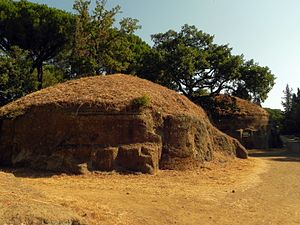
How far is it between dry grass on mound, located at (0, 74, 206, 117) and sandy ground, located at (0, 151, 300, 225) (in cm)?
287

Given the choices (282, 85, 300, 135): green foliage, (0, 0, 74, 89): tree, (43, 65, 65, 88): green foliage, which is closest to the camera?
(43, 65, 65, 88): green foliage

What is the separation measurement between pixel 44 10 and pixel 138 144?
20271 millimetres

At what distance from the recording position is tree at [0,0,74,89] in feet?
96.9

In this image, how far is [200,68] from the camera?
31.1 meters

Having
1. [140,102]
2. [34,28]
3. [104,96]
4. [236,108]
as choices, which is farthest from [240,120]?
[104,96]

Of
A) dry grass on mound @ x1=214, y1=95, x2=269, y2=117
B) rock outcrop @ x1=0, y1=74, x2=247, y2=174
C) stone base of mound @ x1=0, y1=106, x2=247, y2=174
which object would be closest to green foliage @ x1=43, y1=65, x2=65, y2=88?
rock outcrop @ x1=0, y1=74, x2=247, y2=174

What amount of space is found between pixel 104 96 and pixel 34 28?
17.2m

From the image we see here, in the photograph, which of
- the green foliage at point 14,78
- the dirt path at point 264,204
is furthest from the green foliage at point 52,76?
the dirt path at point 264,204

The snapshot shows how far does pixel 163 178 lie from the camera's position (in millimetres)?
13773

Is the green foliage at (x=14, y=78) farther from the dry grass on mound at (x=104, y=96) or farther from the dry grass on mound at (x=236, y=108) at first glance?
the dry grass on mound at (x=236, y=108)

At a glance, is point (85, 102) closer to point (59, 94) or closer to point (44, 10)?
point (59, 94)

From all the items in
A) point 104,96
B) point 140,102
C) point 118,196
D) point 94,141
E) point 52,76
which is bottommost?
point 118,196

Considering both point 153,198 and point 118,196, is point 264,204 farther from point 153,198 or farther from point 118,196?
point 118,196

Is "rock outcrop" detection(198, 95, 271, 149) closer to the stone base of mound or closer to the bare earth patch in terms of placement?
the bare earth patch
